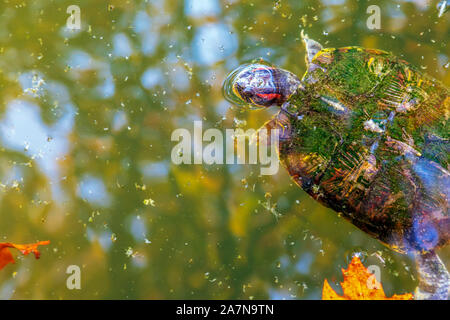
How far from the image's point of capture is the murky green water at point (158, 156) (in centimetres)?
230

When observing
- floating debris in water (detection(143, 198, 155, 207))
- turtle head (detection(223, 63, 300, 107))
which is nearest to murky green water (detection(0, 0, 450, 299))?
floating debris in water (detection(143, 198, 155, 207))

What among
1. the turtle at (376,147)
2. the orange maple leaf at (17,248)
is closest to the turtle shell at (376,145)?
the turtle at (376,147)

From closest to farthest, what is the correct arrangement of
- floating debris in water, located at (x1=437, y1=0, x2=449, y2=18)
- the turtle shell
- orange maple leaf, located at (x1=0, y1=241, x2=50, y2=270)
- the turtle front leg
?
the turtle shell
the turtle front leg
orange maple leaf, located at (x1=0, y1=241, x2=50, y2=270)
floating debris in water, located at (x1=437, y1=0, x2=449, y2=18)

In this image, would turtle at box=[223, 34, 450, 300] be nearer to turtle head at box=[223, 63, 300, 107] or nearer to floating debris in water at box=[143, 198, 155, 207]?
turtle head at box=[223, 63, 300, 107]

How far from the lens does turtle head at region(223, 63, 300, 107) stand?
2197mm

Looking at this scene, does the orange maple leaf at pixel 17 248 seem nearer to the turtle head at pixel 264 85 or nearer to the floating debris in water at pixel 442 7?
the turtle head at pixel 264 85

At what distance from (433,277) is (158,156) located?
5.36ft

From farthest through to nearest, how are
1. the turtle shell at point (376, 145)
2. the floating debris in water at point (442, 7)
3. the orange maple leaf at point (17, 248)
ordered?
the floating debris in water at point (442, 7) < the orange maple leaf at point (17, 248) < the turtle shell at point (376, 145)

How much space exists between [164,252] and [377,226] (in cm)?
117

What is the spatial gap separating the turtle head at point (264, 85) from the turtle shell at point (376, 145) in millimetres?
108

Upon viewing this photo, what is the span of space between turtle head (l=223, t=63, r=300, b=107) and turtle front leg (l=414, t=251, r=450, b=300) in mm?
1105

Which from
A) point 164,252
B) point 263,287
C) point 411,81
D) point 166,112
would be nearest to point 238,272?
point 263,287

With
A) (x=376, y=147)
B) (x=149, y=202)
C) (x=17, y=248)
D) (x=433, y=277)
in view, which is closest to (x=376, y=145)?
(x=376, y=147)

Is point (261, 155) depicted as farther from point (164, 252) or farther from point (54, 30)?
point (54, 30)
